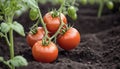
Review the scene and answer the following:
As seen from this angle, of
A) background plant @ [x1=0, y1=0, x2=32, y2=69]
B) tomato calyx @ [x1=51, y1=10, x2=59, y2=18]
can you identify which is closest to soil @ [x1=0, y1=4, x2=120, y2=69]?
background plant @ [x1=0, y1=0, x2=32, y2=69]

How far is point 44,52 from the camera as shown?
10.9 ft

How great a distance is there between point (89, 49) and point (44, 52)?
2.44ft

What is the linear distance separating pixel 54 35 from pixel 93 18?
8.62ft

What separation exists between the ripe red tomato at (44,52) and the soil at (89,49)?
79 millimetres

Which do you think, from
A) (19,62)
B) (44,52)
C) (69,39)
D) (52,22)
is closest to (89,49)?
(69,39)

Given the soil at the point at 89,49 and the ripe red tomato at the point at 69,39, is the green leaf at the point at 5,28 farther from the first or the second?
the ripe red tomato at the point at 69,39

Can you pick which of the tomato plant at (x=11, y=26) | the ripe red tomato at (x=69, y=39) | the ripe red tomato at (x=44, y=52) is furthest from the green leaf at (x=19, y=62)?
the ripe red tomato at (x=69, y=39)

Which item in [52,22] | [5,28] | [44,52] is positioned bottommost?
[44,52]

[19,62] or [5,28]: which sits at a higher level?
[5,28]

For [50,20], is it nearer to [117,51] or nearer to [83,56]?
[83,56]

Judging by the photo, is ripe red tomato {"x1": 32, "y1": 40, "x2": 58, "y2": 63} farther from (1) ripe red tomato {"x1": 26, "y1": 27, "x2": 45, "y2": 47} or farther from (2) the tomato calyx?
(2) the tomato calyx

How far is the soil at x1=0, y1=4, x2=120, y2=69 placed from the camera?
3.33m

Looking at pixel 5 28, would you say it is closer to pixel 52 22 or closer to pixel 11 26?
pixel 11 26

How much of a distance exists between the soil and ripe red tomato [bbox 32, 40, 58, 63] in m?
0.08
